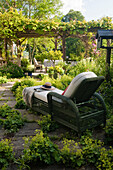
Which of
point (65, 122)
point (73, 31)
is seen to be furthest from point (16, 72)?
point (65, 122)

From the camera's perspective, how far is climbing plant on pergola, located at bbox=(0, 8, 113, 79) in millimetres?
8938

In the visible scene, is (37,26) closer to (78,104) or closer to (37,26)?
(37,26)

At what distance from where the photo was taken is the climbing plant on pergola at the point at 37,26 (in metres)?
8.94

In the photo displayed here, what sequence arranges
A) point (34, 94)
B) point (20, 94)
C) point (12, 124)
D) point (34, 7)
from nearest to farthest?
point (12, 124) → point (34, 94) → point (20, 94) → point (34, 7)

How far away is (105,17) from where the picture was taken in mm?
10180

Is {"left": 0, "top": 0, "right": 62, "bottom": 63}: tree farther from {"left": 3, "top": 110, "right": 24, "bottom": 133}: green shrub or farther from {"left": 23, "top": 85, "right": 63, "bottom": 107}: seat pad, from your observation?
{"left": 3, "top": 110, "right": 24, "bottom": 133}: green shrub

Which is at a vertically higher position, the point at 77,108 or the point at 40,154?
the point at 77,108

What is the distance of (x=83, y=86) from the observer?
2.70 m

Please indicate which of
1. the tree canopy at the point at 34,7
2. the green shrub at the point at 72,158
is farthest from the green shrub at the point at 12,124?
the tree canopy at the point at 34,7

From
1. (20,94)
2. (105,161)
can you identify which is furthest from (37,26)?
(105,161)

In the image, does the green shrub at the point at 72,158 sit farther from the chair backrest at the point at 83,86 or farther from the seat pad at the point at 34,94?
the seat pad at the point at 34,94

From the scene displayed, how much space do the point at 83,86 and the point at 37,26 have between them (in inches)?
291

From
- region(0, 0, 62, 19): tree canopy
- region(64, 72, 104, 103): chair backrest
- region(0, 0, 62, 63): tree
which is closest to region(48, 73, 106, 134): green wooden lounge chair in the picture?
region(64, 72, 104, 103): chair backrest

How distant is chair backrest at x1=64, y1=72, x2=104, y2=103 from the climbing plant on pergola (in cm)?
708
